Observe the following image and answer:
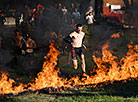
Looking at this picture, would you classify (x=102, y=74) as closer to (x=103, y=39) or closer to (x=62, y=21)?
(x=103, y=39)

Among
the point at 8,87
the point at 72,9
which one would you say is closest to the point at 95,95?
the point at 8,87

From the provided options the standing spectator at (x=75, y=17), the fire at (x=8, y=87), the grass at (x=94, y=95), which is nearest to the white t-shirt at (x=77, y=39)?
the grass at (x=94, y=95)

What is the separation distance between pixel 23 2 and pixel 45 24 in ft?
7.71

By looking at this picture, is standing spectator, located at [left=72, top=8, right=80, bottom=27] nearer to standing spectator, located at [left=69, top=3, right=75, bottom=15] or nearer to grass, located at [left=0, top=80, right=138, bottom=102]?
standing spectator, located at [left=69, top=3, right=75, bottom=15]

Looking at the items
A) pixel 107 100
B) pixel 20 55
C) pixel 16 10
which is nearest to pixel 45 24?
pixel 16 10

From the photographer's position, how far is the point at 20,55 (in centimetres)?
1409

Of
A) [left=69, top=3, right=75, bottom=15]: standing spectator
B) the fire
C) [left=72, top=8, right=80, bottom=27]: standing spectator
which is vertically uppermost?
[left=69, top=3, right=75, bottom=15]: standing spectator

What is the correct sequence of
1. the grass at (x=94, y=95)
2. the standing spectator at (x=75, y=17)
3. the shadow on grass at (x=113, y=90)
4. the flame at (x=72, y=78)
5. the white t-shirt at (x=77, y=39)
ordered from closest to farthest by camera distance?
the grass at (x=94, y=95) → the white t-shirt at (x=77, y=39) → the shadow on grass at (x=113, y=90) → the flame at (x=72, y=78) → the standing spectator at (x=75, y=17)

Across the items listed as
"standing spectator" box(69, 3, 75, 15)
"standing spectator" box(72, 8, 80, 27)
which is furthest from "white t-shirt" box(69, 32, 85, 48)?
"standing spectator" box(69, 3, 75, 15)

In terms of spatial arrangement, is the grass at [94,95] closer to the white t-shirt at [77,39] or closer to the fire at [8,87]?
the fire at [8,87]

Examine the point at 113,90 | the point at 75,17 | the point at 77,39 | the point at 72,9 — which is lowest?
the point at 113,90

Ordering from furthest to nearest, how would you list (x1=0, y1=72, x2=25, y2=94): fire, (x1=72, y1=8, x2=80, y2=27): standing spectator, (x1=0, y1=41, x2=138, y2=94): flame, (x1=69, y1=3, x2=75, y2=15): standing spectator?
(x1=69, y1=3, x2=75, y2=15): standing spectator → (x1=72, y1=8, x2=80, y2=27): standing spectator → (x1=0, y1=41, x2=138, y2=94): flame → (x1=0, y1=72, x2=25, y2=94): fire

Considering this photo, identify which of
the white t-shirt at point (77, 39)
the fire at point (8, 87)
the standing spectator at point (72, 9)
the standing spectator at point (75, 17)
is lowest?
the fire at point (8, 87)

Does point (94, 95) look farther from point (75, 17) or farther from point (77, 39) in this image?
point (75, 17)
